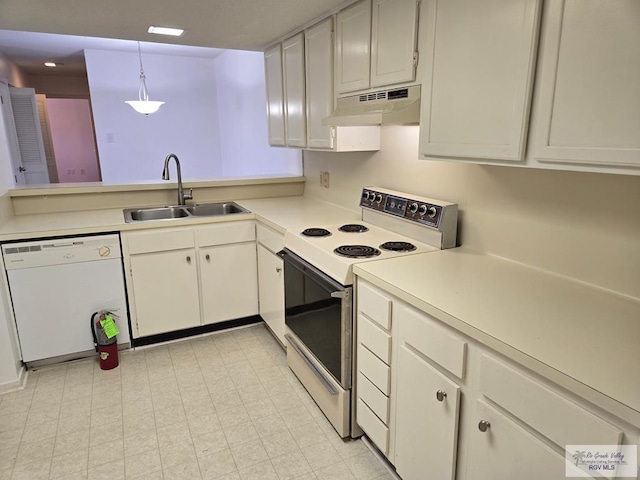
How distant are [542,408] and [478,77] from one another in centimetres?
106

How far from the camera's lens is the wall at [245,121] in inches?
175

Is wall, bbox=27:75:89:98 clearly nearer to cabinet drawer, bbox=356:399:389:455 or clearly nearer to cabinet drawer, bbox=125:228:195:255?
cabinet drawer, bbox=125:228:195:255

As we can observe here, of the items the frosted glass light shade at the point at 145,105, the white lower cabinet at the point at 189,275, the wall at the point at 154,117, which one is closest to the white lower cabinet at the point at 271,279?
the white lower cabinet at the point at 189,275

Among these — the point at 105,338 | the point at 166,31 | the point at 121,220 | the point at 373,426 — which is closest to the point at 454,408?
the point at 373,426

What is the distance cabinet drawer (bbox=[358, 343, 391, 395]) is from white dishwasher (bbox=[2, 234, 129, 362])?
5.69ft

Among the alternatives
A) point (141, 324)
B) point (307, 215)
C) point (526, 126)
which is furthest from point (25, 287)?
point (526, 126)

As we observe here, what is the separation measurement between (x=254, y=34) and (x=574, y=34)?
87.2 inches

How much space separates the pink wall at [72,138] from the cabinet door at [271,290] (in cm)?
733

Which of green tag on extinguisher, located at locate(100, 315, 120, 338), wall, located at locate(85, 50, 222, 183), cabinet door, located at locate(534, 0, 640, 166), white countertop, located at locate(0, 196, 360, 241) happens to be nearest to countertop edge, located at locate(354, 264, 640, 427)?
cabinet door, located at locate(534, 0, 640, 166)

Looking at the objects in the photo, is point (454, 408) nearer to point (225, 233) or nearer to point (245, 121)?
point (225, 233)

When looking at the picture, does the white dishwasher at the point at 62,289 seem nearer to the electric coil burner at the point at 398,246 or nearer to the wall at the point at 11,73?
the electric coil burner at the point at 398,246

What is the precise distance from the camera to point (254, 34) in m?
2.85

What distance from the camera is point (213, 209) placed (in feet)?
11.3

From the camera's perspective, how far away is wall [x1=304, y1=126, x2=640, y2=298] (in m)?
1.38
